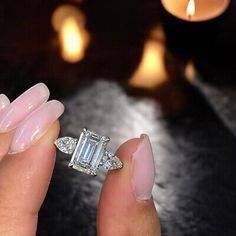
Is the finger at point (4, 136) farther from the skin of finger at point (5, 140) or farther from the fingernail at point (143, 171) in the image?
the fingernail at point (143, 171)

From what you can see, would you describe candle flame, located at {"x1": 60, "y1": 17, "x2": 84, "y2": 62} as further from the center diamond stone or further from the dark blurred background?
the center diamond stone

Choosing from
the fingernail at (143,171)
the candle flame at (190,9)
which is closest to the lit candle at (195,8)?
the candle flame at (190,9)

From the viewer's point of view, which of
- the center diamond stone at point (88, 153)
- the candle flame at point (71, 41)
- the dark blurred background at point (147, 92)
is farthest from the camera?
the candle flame at point (71, 41)

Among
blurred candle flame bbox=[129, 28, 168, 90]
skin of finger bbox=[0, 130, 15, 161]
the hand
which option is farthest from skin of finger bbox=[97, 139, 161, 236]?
blurred candle flame bbox=[129, 28, 168, 90]

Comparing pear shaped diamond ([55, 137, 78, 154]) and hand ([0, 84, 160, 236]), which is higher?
pear shaped diamond ([55, 137, 78, 154])

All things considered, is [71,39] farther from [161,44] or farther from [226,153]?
[226,153]

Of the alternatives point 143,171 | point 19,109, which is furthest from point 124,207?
point 19,109
